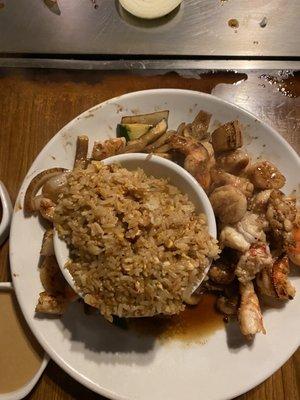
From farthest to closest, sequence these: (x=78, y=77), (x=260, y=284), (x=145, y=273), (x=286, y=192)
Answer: (x=78, y=77) < (x=286, y=192) < (x=260, y=284) < (x=145, y=273)

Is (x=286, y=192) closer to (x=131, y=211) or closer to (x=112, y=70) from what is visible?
(x=131, y=211)

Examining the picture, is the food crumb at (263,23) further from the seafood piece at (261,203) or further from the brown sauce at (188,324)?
the brown sauce at (188,324)

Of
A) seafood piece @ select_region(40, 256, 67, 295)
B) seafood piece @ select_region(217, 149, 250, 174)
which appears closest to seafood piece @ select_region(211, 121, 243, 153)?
seafood piece @ select_region(217, 149, 250, 174)

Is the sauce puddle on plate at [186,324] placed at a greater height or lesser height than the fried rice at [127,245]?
lesser

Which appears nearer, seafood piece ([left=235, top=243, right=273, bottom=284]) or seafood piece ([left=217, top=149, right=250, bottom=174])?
seafood piece ([left=235, top=243, right=273, bottom=284])

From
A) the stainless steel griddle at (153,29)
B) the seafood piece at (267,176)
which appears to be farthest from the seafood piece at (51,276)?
the stainless steel griddle at (153,29)

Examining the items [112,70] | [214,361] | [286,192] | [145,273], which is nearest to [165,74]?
[112,70]

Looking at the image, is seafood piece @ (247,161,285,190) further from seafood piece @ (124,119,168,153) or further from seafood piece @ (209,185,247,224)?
seafood piece @ (124,119,168,153)
